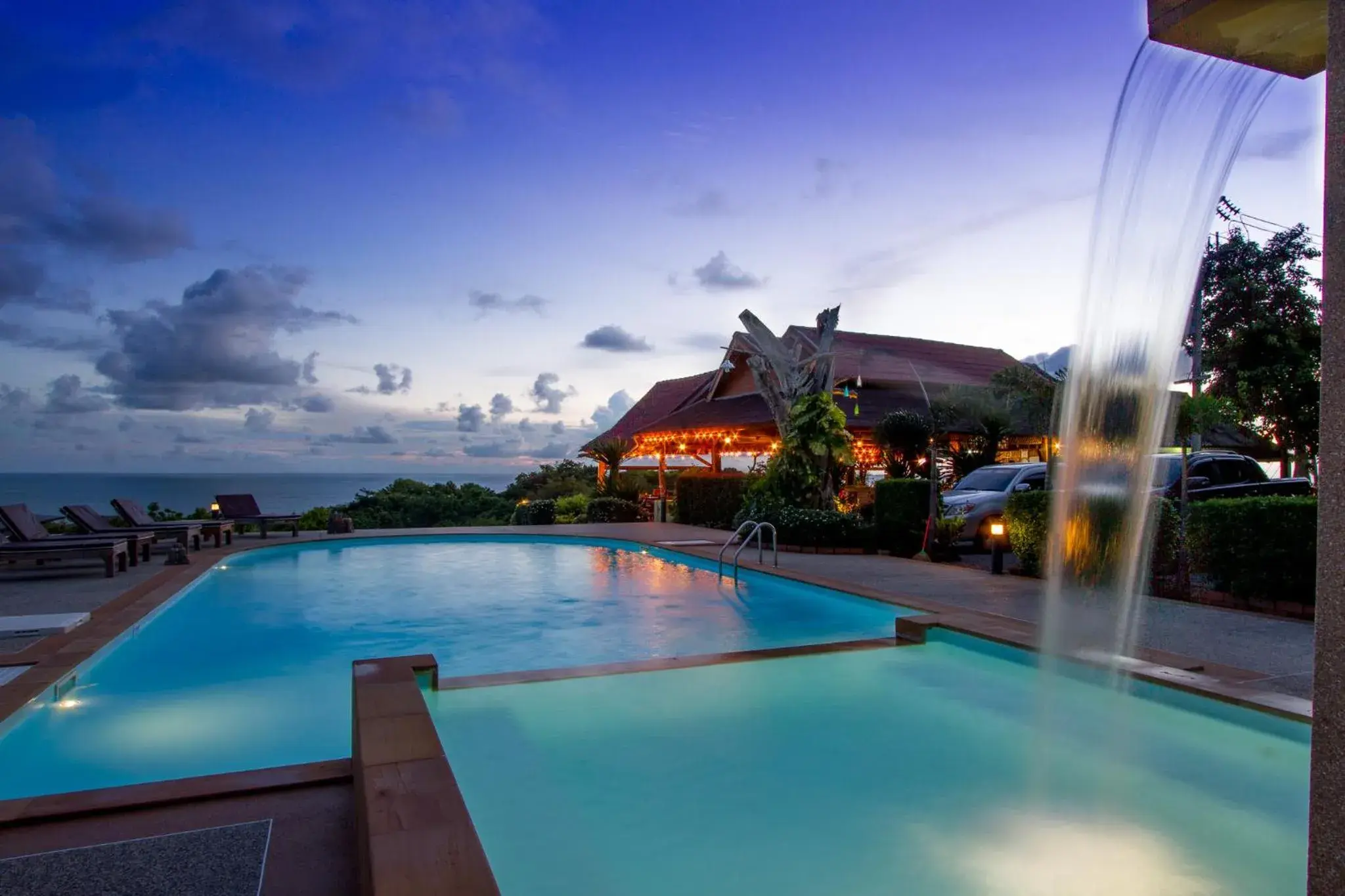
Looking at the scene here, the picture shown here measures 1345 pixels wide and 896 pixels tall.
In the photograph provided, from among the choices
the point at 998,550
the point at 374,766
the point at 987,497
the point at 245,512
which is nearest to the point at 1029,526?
the point at 998,550

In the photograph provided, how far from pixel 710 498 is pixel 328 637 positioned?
12353 mm

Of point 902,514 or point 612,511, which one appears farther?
point 612,511

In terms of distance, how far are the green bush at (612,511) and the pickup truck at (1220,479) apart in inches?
549

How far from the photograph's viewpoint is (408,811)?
2.88m

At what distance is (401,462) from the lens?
32125 mm

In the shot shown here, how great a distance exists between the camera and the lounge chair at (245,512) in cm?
1858

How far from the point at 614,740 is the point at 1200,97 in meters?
5.04

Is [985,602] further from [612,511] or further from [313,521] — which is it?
[313,521]

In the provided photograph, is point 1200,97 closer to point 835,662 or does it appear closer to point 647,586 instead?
point 835,662

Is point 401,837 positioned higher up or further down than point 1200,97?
further down

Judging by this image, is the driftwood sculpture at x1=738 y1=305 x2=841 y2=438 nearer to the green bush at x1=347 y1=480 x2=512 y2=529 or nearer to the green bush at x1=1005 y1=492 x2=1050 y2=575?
the green bush at x1=1005 y1=492 x2=1050 y2=575

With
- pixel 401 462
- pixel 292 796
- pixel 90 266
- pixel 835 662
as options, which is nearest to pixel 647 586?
pixel 835 662

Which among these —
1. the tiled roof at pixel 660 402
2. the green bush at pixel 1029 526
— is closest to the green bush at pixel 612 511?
the tiled roof at pixel 660 402

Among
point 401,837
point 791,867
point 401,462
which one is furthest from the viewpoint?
point 401,462
